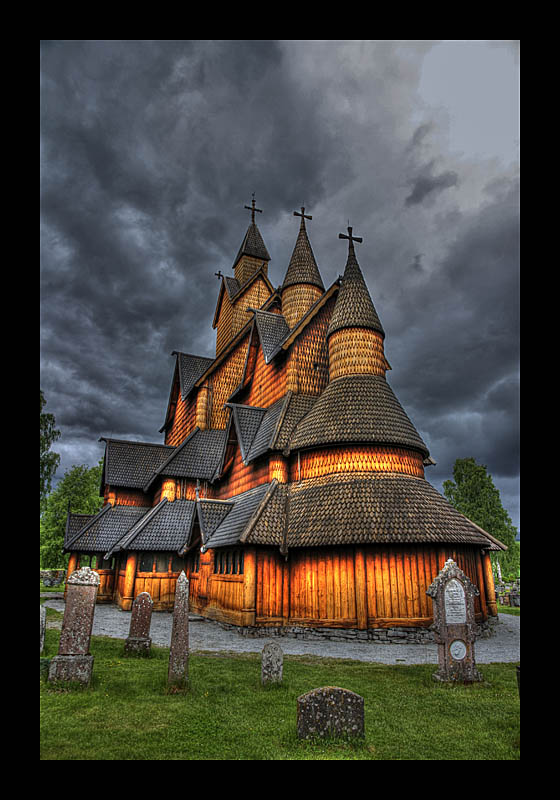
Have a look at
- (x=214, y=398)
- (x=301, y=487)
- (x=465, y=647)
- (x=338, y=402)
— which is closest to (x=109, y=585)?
(x=214, y=398)

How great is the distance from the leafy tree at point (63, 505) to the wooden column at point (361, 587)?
36455mm

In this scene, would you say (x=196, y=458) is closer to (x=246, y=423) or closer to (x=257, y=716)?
(x=246, y=423)

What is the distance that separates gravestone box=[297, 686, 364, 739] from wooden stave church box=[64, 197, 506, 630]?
8.38 meters

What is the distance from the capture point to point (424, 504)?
1523 centimetres

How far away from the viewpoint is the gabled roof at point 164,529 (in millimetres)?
21625

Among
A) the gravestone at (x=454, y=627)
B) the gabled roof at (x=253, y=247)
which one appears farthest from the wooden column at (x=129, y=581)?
the gabled roof at (x=253, y=247)

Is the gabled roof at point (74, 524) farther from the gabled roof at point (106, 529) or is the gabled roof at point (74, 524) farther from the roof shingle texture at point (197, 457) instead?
the roof shingle texture at point (197, 457)

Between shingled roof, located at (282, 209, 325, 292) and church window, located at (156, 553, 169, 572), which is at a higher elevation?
shingled roof, located at (282, 209, 325, 292)

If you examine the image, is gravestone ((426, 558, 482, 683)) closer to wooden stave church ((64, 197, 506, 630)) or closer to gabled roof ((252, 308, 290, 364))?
wooden stave church ((64, 197, 506, 630))

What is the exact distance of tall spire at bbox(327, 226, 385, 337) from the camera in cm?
1956

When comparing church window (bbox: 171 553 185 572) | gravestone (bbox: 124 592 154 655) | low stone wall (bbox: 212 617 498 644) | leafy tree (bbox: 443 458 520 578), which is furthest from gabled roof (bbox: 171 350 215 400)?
leafy tree (bbox: 443 458 520 578)
